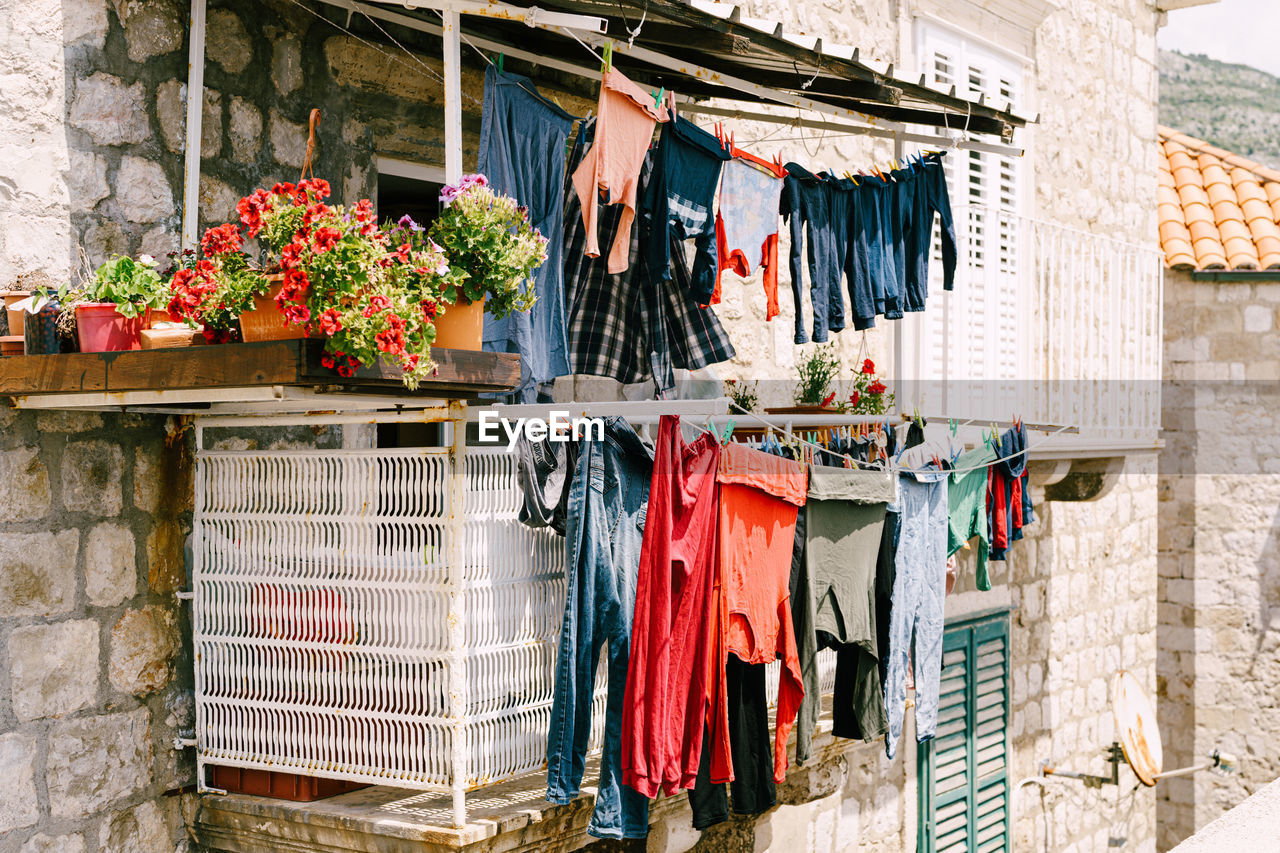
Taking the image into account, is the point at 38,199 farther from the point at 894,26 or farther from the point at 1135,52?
the point at 1135,52

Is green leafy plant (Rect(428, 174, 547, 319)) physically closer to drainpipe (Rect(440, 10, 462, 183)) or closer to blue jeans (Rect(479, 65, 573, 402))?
drainpipe (Rect(440, 10, 462, 183))

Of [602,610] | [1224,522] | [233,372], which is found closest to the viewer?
[233,372]

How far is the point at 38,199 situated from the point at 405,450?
141 centimetres

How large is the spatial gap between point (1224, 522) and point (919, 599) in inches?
330

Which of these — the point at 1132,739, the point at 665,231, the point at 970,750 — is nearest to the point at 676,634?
the point at 665,231

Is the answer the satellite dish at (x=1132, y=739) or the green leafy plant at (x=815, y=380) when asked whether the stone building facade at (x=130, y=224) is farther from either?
the satellite dish at (x=1132, y=739)

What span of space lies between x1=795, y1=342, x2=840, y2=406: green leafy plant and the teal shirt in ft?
3.94

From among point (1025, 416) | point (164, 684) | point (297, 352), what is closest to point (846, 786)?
point (1025, 416)

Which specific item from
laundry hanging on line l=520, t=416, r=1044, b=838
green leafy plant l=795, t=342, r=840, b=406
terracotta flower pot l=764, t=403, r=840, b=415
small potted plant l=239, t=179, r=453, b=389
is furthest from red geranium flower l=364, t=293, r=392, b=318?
green leafy plant l=795, t=342, r=840, b=406

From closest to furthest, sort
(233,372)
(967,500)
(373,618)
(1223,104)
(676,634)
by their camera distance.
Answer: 1. (233,372)
2. (373,618)
3. (676,634)
4. (967,500)
5. (1223,104)

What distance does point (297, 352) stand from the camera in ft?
10.8
